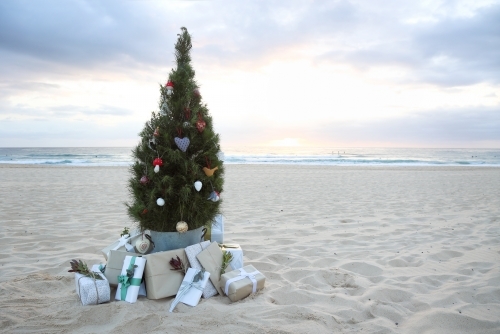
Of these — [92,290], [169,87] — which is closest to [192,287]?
[92,290]

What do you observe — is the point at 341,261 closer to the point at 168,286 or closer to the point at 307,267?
the point at 307,267

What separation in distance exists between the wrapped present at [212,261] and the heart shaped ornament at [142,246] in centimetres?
55

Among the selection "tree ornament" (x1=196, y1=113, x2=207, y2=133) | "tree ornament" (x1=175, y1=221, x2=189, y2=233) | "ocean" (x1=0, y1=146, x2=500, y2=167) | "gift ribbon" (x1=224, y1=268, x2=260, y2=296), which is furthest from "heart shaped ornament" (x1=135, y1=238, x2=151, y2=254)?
"ocean" (x1=0, y1=146, x2=500, y2=167)

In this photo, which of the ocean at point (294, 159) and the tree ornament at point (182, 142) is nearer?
the tree ornament at point (182, 142)

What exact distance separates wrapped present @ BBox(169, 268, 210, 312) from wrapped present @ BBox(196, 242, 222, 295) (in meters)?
0.09

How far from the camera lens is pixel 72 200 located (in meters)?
9.88

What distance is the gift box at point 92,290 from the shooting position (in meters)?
3.26

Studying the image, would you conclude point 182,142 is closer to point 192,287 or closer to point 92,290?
point 192,287

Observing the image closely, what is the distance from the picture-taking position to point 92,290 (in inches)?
129

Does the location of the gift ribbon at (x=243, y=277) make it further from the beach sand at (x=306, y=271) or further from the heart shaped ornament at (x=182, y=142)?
the heart shaped ornament at (x=182, y=142)

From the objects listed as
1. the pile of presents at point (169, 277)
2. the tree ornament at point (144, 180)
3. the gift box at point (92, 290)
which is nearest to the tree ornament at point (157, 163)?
the tree ornament at point (144, 180)

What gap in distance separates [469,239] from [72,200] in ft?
31.7

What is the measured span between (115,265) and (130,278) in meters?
0.26

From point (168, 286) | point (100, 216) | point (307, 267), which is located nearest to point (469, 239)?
point (307, 267)
